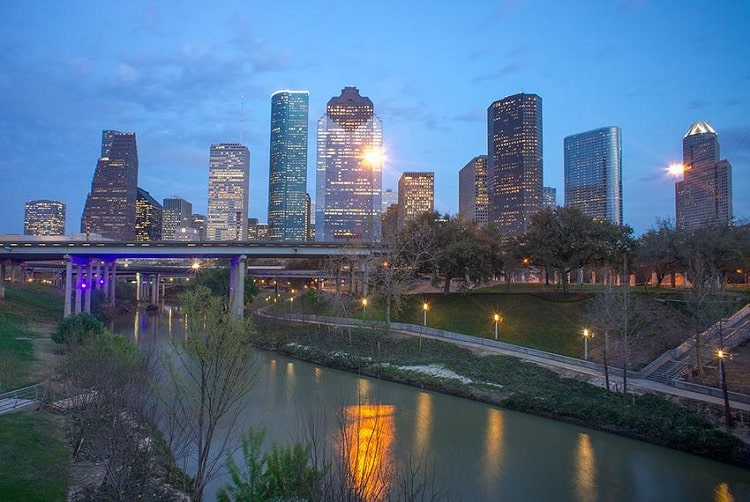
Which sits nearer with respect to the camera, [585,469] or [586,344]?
[585,469]

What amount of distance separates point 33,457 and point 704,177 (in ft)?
222

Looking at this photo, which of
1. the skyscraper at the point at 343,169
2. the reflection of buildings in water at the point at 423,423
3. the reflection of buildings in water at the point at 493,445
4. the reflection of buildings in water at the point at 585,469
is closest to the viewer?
the reflection of buildings in water at the point at 585,469

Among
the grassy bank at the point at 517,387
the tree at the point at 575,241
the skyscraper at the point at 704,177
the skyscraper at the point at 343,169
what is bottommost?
the grassy bank at the point at 517,387

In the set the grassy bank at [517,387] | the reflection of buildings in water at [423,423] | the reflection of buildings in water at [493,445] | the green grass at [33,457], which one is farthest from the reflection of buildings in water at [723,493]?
the green grass at [33,457]

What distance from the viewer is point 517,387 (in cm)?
2759

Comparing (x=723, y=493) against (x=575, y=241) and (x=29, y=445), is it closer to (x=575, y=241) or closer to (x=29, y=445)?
(x=29, y=445)

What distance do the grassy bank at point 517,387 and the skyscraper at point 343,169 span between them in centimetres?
10729

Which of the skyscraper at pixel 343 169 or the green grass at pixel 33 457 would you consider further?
the skyscraper at pixel 343 169

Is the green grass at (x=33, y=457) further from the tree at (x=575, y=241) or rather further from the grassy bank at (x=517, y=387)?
the tree at (x=575, y=241)

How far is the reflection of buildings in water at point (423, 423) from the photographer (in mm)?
19516

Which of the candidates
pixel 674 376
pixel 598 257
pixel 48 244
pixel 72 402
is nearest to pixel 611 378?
pixel 674 376

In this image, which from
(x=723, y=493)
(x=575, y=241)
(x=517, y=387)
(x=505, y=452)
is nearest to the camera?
(x=723, y=493)

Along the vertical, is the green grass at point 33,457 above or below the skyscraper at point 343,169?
below

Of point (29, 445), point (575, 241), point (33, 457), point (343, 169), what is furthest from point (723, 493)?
point (343, 169)
